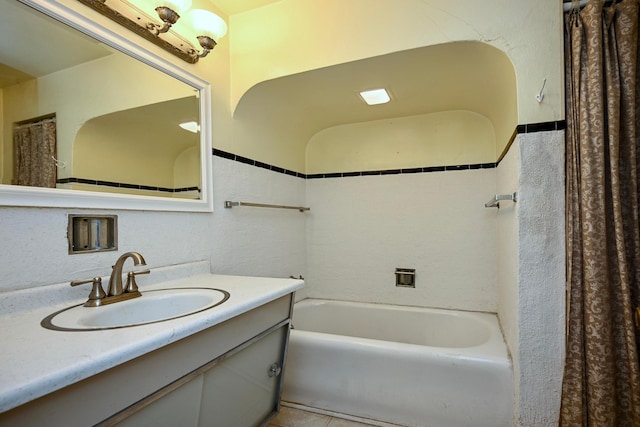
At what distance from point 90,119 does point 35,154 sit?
0.82ft

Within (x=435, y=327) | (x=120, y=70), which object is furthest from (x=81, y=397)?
(x=435, y=327)

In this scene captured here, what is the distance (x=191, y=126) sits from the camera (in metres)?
1.64

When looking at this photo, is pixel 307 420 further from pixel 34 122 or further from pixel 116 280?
pixel 34 122

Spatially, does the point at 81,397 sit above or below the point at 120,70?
below

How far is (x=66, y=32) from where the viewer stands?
1.13 m

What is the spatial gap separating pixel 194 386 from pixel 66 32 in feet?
4.33

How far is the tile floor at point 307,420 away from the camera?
1.58 m

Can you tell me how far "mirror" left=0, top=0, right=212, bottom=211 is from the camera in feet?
3.25

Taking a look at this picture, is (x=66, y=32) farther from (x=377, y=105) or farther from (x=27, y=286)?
(x=377, y=105)

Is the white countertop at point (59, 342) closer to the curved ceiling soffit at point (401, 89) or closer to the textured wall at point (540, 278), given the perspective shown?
the textured wall at point (540, 278)

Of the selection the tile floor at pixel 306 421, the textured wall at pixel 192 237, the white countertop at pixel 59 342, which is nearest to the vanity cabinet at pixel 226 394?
the white countertop at pixel 59 342

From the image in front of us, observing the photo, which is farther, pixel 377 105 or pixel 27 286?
pixel 377 105

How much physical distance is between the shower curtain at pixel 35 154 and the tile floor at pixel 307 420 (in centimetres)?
149

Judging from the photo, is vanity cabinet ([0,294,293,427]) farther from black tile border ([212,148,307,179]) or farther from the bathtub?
black tile border ([212,148,307,179])
